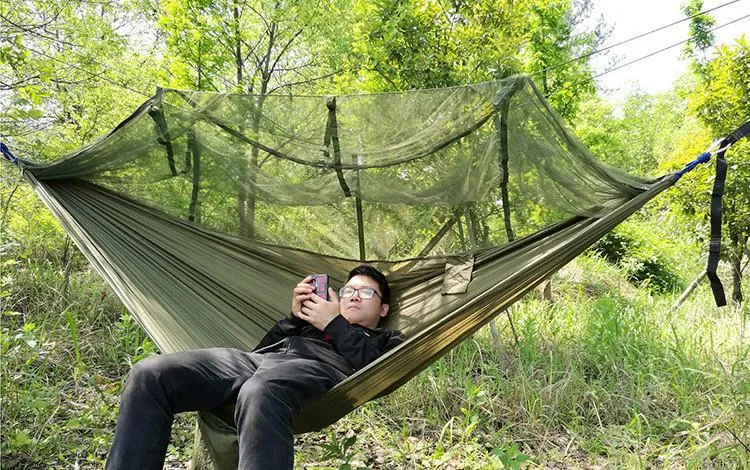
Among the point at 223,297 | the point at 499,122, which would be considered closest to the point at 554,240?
the point at 499,122

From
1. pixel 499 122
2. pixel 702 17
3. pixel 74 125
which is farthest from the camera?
pixel 702 17

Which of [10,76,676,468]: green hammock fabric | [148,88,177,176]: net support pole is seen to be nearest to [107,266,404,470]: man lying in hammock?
[10,76,676,468]: green hammock fabric

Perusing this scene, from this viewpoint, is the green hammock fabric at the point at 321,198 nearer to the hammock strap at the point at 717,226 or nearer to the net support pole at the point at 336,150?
the net support pole at the point at 336,150

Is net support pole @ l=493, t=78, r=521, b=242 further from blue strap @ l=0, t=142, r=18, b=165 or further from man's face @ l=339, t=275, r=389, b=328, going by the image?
blue strap @ l=0, t=142, r=18, b=165

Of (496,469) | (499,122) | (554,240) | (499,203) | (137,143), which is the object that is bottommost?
(496,469)

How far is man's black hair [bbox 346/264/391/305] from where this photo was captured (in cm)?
200

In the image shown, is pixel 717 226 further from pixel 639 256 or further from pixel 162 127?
pixel 639 256

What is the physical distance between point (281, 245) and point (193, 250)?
332 mm

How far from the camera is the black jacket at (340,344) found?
1.63m

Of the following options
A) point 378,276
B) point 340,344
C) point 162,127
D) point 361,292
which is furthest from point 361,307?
point 162,127

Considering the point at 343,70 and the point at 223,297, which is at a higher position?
the point at 343,70

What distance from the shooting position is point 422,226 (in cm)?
208

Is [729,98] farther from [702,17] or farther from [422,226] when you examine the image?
[422,226]

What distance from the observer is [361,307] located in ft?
6.24
